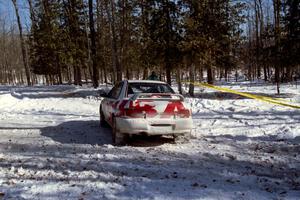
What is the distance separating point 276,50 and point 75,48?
62.4 ft

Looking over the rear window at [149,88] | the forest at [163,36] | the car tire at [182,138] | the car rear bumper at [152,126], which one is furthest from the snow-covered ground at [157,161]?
the forest at [163,36]

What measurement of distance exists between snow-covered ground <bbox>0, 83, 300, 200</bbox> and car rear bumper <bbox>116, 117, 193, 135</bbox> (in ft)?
1.30

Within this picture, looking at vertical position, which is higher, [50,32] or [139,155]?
[50,32]

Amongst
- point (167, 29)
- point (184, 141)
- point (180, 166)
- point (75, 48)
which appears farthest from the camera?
point (75, 48)

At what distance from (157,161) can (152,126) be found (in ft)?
4.14

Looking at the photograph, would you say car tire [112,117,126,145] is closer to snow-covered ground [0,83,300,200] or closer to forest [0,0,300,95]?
snow-covered ground [0,83,300,200]

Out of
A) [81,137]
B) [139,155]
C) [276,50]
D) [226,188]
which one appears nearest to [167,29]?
[276,50]

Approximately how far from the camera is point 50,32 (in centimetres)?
3500

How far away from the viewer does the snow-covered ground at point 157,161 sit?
5.03 meters

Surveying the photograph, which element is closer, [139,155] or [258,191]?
[258,191]

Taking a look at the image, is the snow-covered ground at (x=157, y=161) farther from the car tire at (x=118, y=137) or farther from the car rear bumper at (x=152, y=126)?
the car rear bumper at (x=152, y=126)

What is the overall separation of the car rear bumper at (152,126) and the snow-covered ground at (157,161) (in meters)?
0.40

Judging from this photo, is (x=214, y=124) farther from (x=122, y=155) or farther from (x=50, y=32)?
(x=50, y=32)

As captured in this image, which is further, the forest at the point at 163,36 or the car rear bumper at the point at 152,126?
the forest at the point at 163,36
